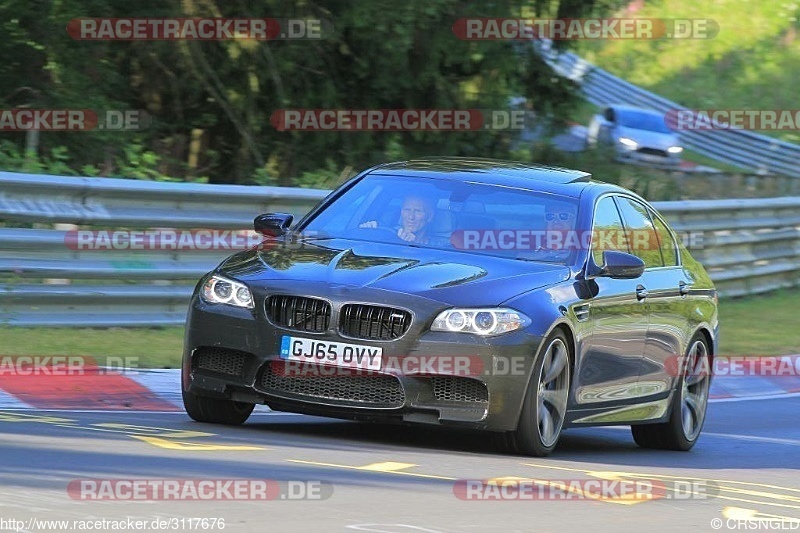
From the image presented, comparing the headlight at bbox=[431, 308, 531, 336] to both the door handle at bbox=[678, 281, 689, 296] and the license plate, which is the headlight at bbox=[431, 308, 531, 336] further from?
the door handle at bbox=[678, 281, 689, 296]

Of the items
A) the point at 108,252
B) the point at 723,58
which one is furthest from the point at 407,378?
the point at 723,58

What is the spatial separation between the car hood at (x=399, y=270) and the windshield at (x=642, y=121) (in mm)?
27401

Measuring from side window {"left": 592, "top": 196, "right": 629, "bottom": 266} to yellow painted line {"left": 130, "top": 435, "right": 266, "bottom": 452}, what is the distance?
2462 millimetres

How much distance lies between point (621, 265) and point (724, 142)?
1181 inches

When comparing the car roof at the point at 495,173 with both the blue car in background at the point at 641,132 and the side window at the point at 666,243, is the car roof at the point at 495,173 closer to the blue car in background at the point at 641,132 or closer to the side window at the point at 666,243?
the side window at the point at 666,243

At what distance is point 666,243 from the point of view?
10453 millimetres

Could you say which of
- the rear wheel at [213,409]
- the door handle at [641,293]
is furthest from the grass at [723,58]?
the rear wheel at [213,409]

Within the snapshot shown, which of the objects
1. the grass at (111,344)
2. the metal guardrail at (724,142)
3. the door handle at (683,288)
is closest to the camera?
the door handle at (683,288)

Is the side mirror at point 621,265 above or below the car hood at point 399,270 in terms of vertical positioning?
below

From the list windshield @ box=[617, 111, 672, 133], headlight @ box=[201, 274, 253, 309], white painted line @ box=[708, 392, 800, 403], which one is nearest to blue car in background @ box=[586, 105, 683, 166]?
windshield @ box=[617, 111, 672, 133]

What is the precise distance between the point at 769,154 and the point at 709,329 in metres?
26.9

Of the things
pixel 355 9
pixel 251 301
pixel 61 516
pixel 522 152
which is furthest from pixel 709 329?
pixel 522 152

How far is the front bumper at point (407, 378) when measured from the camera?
26.3 ft

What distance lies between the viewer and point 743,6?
45.5m
